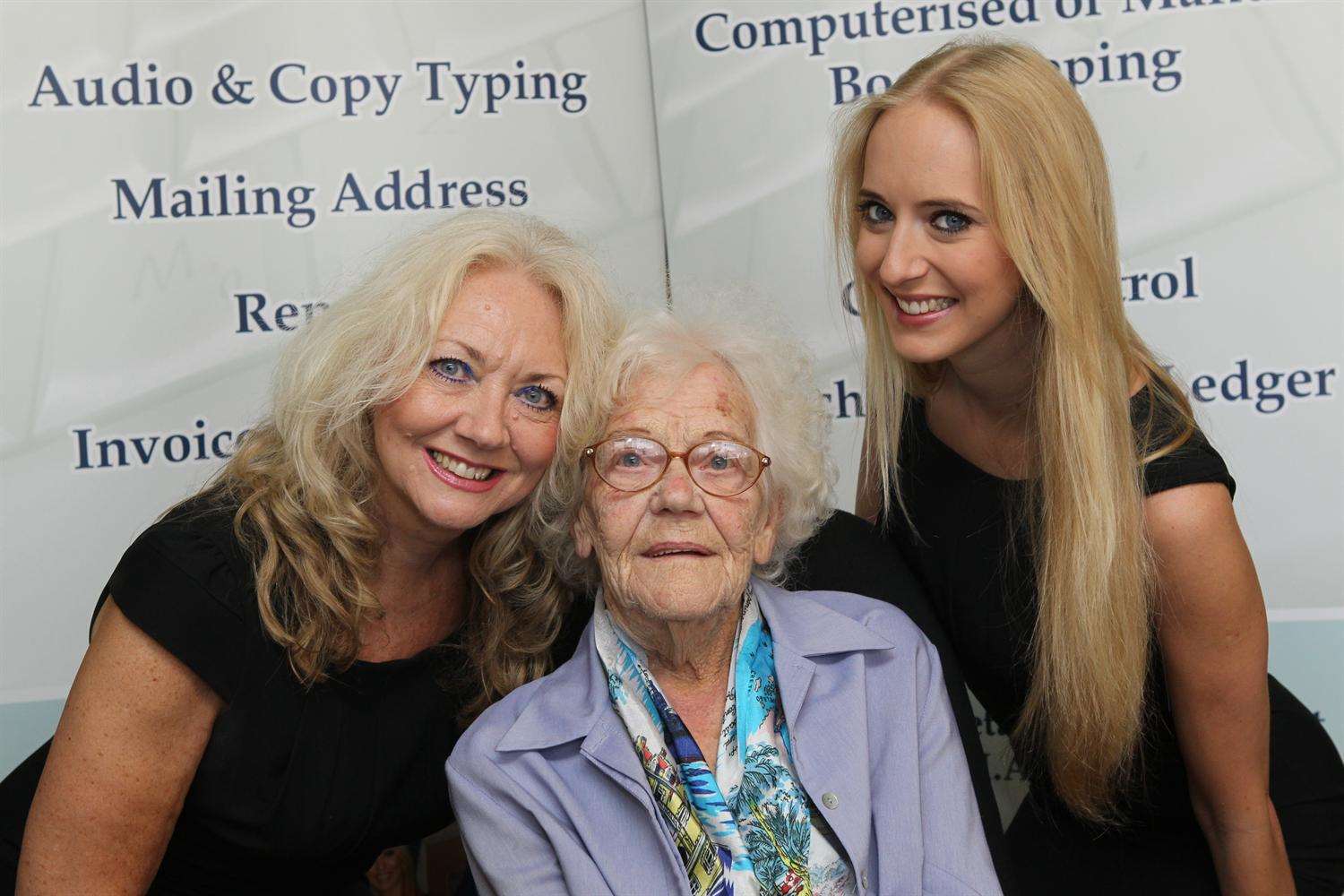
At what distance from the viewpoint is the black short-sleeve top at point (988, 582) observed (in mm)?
2309

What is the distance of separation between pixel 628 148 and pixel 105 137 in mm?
1335

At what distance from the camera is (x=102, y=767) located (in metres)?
2.03

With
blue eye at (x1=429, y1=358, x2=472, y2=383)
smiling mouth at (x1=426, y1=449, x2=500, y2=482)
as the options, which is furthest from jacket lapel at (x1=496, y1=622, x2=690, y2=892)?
blue eye at (x1=429, y1=358, x2=472, y2=383)

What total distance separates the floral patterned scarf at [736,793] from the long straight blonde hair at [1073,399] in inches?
20.3

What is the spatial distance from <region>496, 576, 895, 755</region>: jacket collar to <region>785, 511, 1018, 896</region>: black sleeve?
13 cm

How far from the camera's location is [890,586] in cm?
237

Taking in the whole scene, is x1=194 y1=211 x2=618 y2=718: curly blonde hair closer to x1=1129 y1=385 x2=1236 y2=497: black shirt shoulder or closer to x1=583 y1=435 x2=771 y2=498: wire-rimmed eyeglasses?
x1=583 y1=435 x2=771 y2=498: wire-rimmed eyeglasses

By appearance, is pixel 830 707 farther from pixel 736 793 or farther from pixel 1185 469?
pixel 1185 469

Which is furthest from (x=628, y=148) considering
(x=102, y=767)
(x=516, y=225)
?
(x=102, y=767)

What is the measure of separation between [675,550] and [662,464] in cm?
15

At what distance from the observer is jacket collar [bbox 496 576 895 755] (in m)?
2.02

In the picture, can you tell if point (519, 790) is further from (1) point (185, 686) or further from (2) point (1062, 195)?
(2) point (1062, 195)

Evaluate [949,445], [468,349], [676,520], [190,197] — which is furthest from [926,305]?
[190,197]

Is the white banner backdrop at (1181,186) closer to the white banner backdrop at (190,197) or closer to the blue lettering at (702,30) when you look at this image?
the blue lettering at (702,30)
